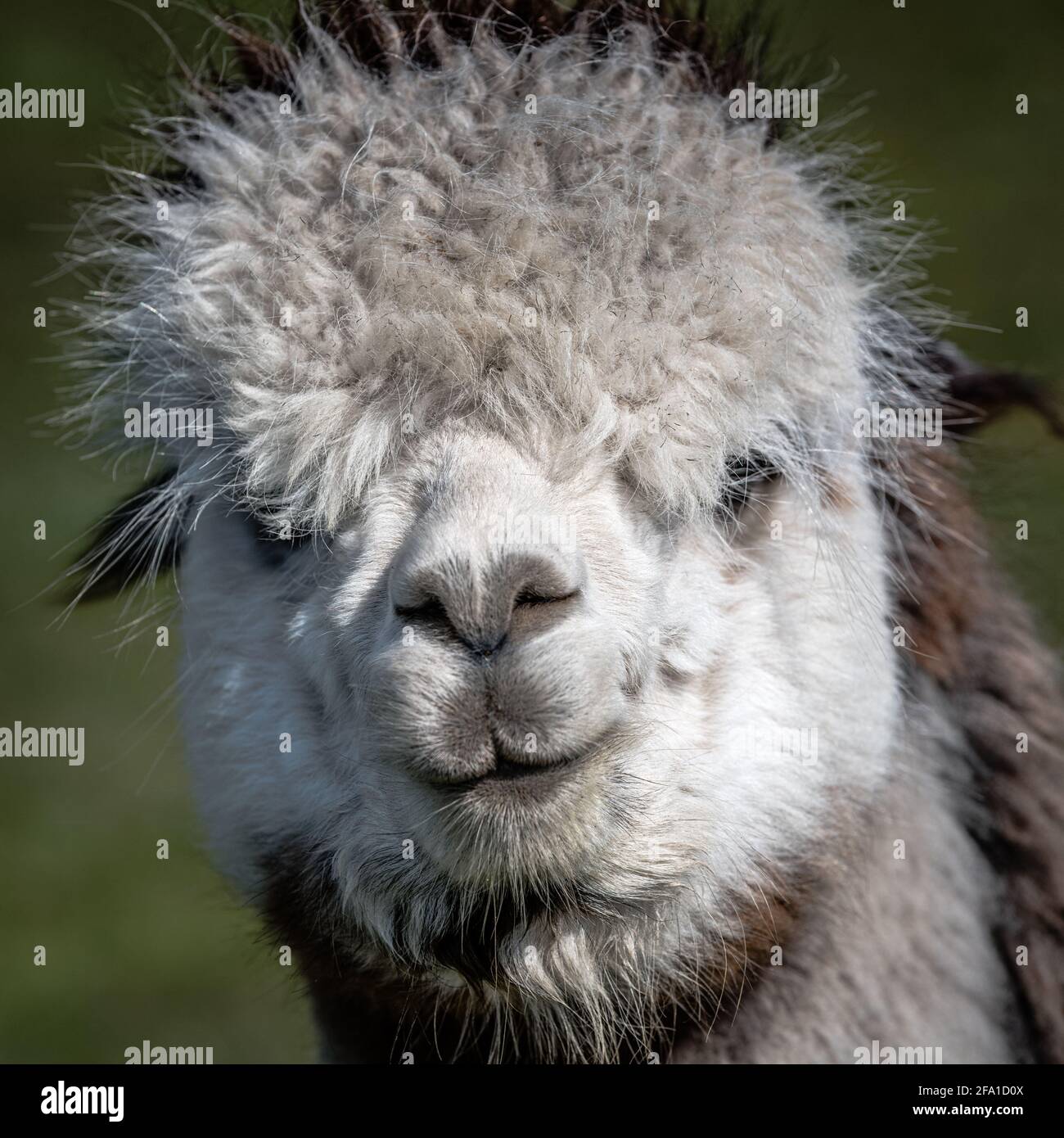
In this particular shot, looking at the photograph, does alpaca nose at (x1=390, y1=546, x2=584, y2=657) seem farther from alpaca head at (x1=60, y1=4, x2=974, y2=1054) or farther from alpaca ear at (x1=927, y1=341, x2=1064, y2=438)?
alpaca ear at (x1=927, y1=341, x2=1064, y2=438)

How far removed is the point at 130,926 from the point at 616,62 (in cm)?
713

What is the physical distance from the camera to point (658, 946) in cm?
270

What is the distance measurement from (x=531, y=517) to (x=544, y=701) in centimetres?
34

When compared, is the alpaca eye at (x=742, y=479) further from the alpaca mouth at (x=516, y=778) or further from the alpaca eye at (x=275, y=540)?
the alpaca eye at (x=275, y=540)

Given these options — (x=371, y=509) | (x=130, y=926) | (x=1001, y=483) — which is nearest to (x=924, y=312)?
(x=1001, y=483)

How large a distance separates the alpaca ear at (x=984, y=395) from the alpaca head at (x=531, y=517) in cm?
55

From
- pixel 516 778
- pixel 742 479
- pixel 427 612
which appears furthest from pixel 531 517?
pixel 742 479

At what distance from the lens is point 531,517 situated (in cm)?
243

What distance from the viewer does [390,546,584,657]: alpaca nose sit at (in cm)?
234

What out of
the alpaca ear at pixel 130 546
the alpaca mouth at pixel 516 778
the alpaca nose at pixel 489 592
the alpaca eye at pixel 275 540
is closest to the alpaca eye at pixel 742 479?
A: the alpaca nose at pixel 489 592

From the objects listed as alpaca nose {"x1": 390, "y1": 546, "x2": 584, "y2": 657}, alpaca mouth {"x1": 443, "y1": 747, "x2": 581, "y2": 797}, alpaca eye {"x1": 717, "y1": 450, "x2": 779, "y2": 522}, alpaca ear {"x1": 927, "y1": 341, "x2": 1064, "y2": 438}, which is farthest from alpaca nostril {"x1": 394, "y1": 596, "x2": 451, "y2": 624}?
alpaca ear {"x1": 927, "y1": 341, "x2": 1064, "y2": 438}

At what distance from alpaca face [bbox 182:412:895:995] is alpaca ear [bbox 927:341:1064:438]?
55 centimetres

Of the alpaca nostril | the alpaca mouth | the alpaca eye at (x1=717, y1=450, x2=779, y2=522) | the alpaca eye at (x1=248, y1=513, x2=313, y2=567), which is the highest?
the alpaca eye at (x1=717, y1=450, x2=779, y2=522)
